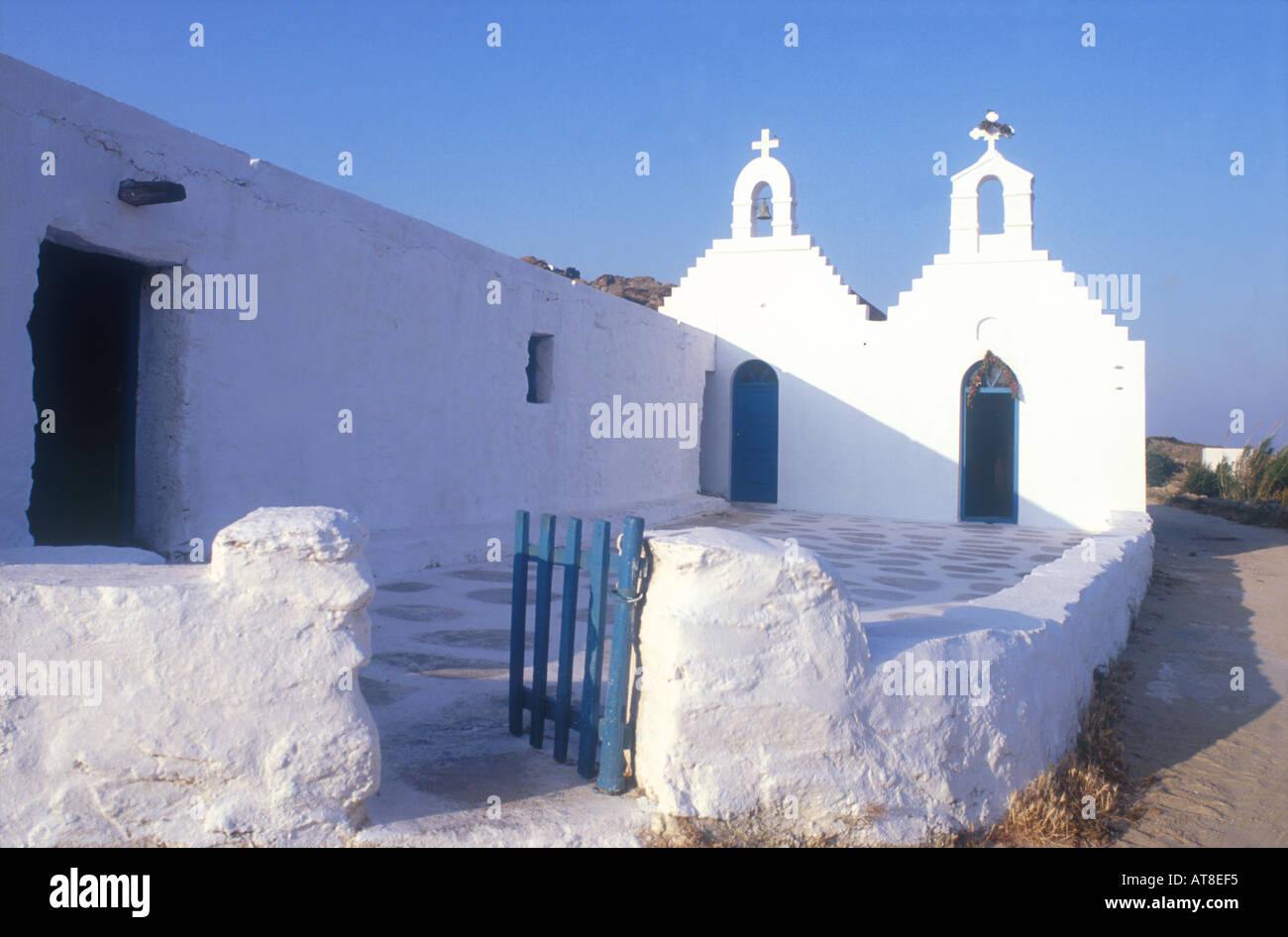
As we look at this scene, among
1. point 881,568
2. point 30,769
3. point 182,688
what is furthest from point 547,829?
point 881,568

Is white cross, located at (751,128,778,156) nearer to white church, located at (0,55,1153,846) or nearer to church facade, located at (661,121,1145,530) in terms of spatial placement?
church facade, located at (661,121,1145,530)

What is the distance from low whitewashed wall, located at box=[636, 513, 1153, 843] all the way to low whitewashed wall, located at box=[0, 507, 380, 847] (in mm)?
956

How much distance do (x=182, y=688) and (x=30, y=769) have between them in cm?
45

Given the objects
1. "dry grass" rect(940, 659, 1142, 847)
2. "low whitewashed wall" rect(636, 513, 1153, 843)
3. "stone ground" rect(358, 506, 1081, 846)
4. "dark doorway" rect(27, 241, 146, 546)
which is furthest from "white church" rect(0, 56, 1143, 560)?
"dry grass" rect(940, 659, 1142, 847)

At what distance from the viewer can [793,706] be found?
9.91 ft

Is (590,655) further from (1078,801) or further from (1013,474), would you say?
(1013,474)

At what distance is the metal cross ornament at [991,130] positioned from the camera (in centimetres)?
1355

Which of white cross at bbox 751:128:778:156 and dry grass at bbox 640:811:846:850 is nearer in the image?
dry grass at bbox 640:811:846:850

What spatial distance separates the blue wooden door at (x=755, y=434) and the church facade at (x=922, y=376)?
0.07 ft

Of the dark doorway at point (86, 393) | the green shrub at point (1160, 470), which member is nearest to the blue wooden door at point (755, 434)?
the dark doorway at point (86, 393)

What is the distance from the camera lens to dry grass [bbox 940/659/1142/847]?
11.1ft

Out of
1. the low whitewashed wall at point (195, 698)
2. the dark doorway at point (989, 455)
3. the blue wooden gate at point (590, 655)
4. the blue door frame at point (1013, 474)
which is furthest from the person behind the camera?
the dark doorway at point (989, 455)

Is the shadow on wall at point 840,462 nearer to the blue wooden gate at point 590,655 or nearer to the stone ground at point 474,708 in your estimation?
the stone ground at point 474,708
